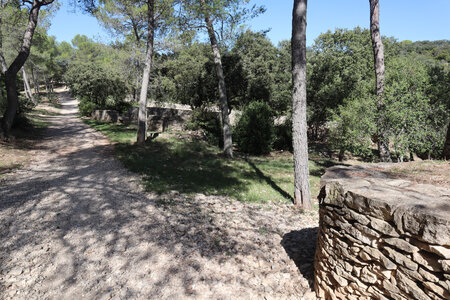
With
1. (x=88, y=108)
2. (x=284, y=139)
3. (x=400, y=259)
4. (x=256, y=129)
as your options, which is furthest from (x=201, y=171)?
(x=88, y=108)

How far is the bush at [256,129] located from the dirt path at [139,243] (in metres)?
8.44

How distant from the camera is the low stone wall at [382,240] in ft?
6.53

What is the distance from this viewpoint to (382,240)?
2.39 meters

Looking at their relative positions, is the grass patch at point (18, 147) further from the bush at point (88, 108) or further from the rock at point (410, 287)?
the bush at point (88, 108)

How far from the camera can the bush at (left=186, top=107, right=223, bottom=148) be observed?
633 inches

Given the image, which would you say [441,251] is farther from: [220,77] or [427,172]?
[220,77]

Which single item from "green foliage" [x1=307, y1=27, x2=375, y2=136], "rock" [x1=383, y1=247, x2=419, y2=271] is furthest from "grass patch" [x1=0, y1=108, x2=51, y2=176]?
"green foliage" [x1=307, y1=27, x2=375, y2=136]

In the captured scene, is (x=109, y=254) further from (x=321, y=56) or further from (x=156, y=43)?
(x=321, y=56)

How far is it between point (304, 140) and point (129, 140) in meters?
9.18

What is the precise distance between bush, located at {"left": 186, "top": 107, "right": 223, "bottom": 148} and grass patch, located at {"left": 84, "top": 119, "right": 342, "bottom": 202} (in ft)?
10.6

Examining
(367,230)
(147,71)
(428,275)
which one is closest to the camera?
(428,275)

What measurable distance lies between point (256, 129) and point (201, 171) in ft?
21.6

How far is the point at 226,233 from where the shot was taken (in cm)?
478

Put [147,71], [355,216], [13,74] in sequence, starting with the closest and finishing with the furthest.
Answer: [355,216], [13,74], [147,71]
